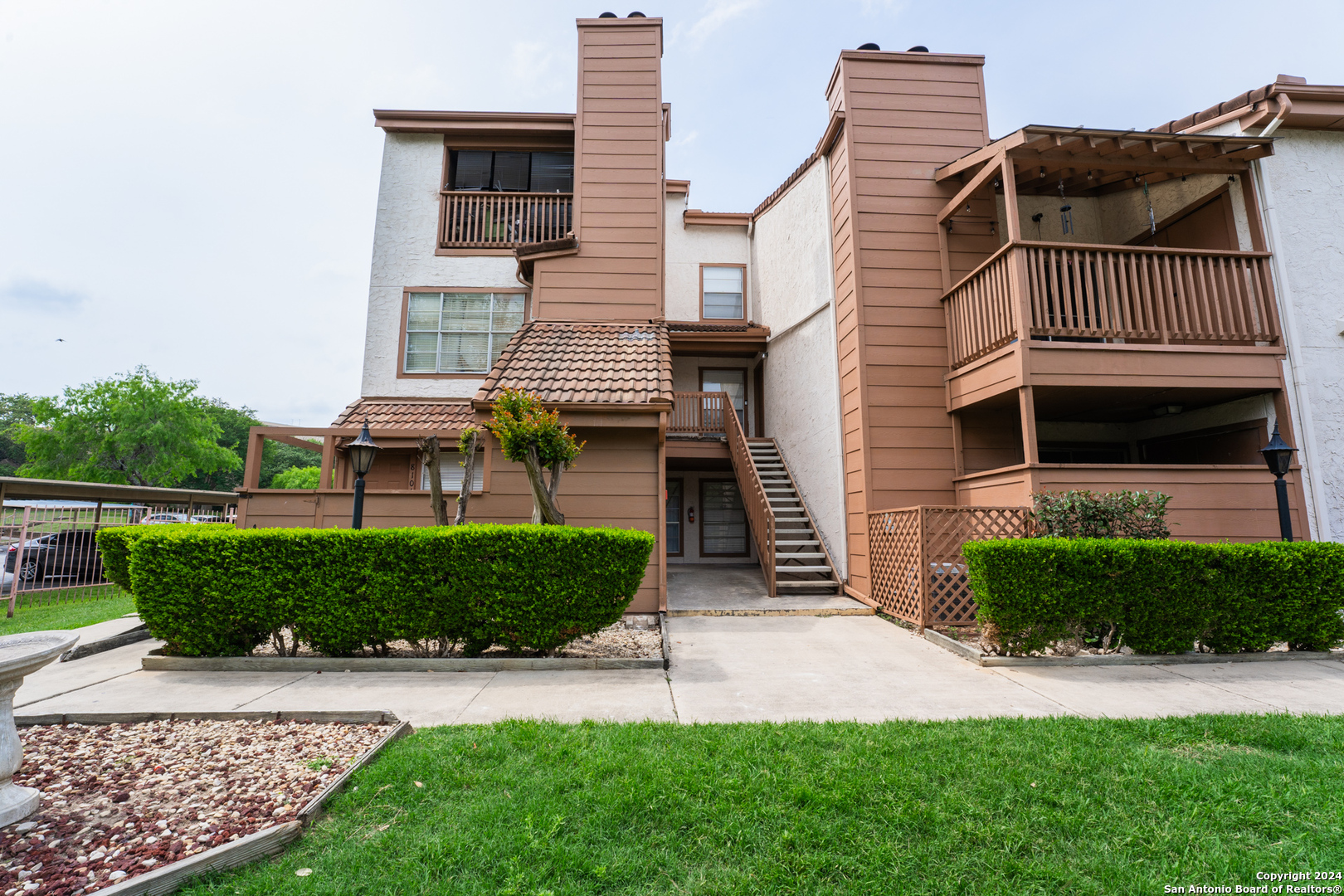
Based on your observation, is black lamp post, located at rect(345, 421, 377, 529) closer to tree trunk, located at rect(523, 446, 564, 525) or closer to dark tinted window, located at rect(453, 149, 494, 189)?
tree trunk, located at rect(523, 446, 564, 525)

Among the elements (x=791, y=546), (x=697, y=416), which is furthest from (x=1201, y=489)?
(x=697, y=416)

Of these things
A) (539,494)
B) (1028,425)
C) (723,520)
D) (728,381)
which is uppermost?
(728,381)

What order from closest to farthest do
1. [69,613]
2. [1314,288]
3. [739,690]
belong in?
[739,690] → [1314,288] → [69,613]

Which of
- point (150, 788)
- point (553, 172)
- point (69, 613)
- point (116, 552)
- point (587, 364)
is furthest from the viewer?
point (553, 172)

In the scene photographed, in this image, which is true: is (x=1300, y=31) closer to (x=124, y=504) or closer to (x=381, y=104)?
(x=381, y=104)

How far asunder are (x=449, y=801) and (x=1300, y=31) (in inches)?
577

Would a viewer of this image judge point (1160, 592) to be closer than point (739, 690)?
No

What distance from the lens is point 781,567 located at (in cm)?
942

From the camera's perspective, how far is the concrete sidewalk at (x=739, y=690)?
13.6 ft

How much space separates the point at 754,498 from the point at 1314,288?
807cm

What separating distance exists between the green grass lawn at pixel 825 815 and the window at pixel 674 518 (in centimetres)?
1011

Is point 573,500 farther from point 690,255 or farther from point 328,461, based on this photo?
point 690,255

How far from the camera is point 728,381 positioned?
14.3 m

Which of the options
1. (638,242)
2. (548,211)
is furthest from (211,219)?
(638,242)
